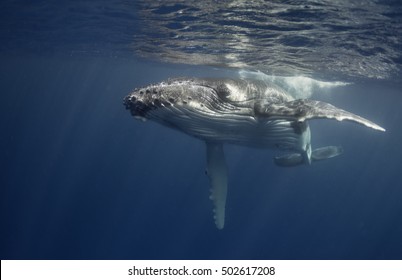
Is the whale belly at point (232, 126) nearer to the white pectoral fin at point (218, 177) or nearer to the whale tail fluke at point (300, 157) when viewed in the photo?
the white pectoral fin at point (218, 177)

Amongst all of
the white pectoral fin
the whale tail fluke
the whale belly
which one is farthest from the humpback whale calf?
the whale tail fluke

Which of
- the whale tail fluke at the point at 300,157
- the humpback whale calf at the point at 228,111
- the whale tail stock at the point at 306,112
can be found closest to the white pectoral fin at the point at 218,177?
the humpback whale calf at the point at 228,111

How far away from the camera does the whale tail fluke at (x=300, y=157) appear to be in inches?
450

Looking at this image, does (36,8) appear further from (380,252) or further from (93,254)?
(380,252)

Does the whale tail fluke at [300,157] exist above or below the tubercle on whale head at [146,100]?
below

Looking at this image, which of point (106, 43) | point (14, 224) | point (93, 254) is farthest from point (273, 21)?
point (14, 224)

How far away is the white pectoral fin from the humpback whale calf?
1.22 meters

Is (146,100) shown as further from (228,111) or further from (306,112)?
(306,112)

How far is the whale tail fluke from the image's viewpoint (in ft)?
37.5

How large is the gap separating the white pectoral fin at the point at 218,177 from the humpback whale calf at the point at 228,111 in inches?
48.0

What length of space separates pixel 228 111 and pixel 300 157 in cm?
510

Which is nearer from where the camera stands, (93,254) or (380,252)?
(93,254)

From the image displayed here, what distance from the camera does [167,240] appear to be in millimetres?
56000

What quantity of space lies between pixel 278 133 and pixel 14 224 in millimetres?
56956
